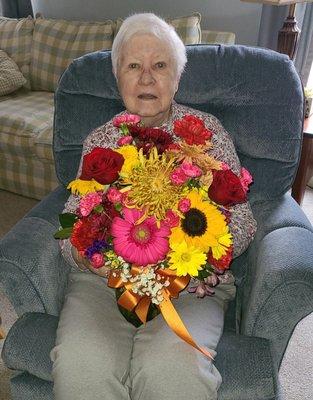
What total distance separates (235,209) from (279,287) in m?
0.31

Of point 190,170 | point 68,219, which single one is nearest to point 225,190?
point 190,170

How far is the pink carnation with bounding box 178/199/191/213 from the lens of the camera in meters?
0.88

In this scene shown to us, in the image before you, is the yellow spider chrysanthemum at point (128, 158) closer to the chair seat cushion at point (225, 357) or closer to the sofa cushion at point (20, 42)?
the chair seat cushion at point (225, 357)

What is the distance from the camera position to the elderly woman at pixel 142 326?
0.98m

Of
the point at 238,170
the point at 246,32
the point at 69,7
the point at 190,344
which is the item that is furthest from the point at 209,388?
the point at 69,7

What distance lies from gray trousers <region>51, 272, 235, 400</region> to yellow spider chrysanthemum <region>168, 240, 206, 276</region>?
235 mm

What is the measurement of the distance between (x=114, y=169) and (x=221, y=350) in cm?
56

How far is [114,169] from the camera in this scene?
35.1 inches

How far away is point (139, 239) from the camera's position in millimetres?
893

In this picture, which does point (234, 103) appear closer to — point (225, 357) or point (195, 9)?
point (225, 357)

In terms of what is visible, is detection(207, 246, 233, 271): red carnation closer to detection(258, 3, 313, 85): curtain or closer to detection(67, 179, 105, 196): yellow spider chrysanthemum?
detection(67, 179, 105, 196): yellow spider chrysanthemum

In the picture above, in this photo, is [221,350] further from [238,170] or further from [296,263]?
[238,170]

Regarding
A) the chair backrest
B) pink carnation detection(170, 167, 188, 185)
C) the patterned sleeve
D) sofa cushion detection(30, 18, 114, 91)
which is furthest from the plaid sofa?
pink carnation detection(170, 167, 188, 185)

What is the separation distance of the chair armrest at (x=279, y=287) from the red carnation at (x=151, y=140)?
441 millimetres
